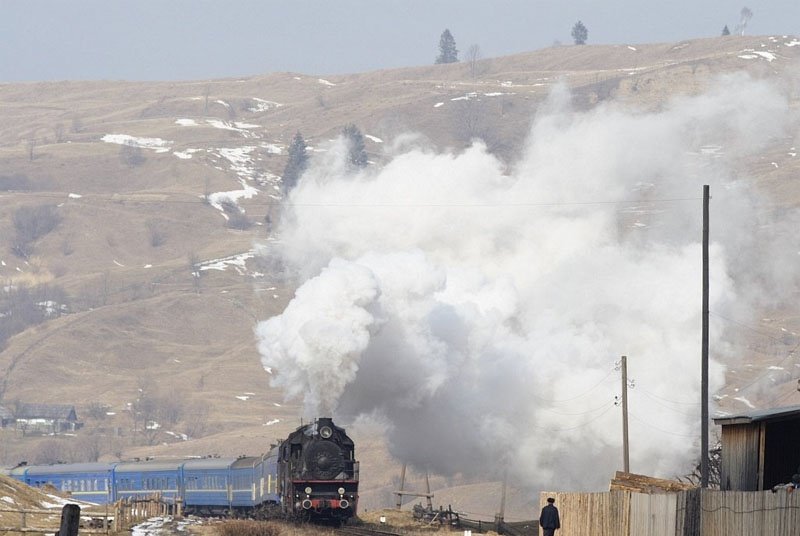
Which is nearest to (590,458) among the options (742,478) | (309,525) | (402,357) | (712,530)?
(402,357)

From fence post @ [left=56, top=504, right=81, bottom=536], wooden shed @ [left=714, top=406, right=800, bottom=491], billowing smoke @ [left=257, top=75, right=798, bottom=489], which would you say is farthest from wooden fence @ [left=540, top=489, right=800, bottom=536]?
billowing smoke @ [left=257, top=75, right=798, bottom=489]

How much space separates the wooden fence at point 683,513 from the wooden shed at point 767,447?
117 inches

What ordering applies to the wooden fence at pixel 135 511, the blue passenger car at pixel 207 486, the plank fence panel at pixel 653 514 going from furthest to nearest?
the blue passenger car at pixel 207 486 < the wooden fence at pixel 135 511 < the plank fence panel at pixel 653 514

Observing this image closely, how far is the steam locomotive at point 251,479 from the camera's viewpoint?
55.8 m

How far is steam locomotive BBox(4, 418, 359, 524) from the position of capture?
5584 centimetres

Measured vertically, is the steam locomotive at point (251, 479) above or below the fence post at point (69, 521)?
below

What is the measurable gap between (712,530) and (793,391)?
13688 cm

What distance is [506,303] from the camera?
4449 inches

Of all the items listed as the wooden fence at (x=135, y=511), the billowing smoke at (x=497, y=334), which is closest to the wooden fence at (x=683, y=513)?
the wooden fence at (x=135, y=511)

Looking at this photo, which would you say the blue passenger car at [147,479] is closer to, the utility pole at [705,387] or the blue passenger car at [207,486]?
the blue passenger car at [207,486]

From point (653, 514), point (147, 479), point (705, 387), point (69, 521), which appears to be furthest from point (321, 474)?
point (69, 521)

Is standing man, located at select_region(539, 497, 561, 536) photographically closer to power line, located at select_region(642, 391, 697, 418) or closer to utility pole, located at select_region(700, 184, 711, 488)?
utility pole, located at select_region(700, 184, 711, 488)

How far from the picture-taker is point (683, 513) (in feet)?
96.2

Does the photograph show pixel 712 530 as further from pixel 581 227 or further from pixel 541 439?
pixel 581 227
